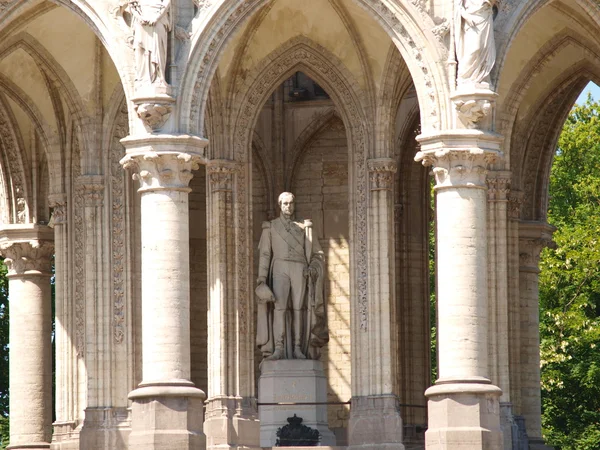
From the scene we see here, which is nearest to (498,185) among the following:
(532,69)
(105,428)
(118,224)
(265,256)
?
A: (532,69)

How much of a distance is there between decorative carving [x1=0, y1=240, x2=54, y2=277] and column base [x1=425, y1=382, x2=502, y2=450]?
12.2 metres

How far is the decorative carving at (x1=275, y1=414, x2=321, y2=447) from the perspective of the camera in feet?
166

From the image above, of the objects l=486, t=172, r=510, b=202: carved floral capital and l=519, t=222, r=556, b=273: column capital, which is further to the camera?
l=519, t=222, r=556, b=273: column capital

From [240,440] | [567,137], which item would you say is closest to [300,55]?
[240,440]

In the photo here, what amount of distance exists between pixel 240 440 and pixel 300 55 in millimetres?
7452

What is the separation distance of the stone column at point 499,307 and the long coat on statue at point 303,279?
319 cm

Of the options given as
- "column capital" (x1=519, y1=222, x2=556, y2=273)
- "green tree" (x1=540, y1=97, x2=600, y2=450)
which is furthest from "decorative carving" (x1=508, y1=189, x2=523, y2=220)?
"green tree" (x1=540, y1=97, x2=600, y2=450)

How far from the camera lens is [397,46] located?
4769 cm

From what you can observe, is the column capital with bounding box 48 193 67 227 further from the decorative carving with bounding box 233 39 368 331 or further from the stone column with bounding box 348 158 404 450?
the stone column with bounding box 348 158 404 450

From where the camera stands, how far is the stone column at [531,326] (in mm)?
54234

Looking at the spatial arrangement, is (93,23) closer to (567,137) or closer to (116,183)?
(116,183)

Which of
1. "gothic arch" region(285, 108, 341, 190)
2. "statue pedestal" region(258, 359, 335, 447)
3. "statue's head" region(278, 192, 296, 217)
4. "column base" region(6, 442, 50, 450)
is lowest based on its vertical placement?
"column base" region(6, 442, 50, 450)

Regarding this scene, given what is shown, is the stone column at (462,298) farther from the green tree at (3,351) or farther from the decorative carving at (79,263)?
the green tree at (3,351)

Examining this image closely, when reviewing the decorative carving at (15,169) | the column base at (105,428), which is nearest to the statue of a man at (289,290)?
the column base at (105,428)
